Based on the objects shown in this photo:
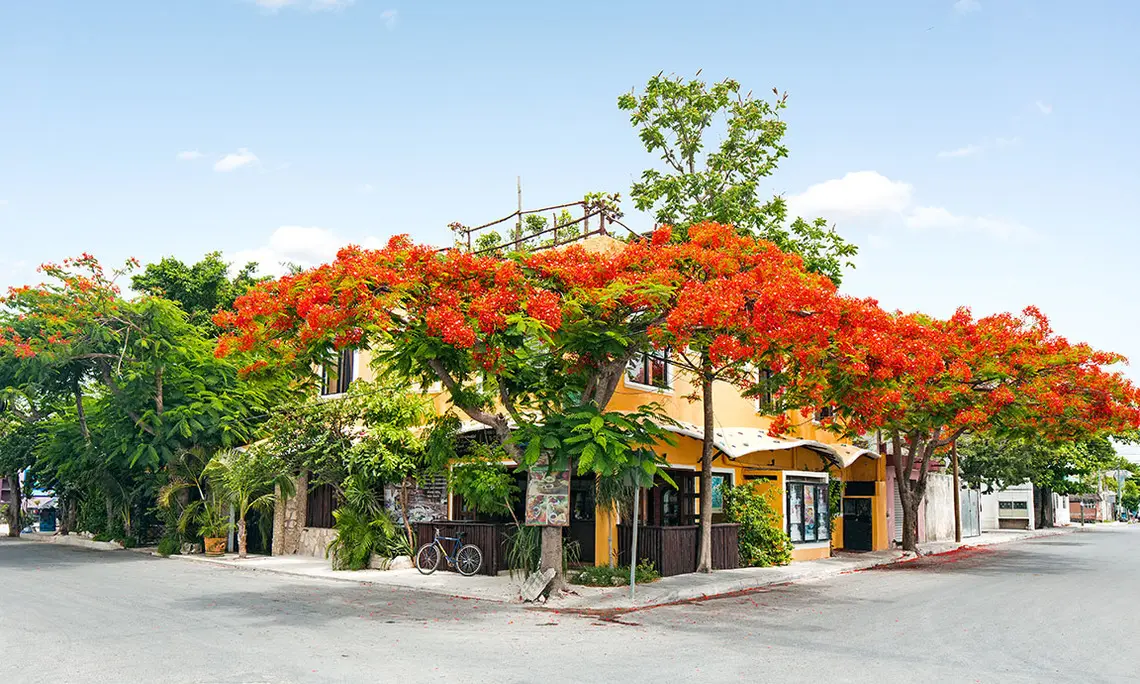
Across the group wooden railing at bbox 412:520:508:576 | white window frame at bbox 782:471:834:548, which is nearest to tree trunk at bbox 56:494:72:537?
wooden railing at bbox 412:520:508:576

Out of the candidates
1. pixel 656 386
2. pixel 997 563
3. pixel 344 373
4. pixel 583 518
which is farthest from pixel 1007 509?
pixel 344 373

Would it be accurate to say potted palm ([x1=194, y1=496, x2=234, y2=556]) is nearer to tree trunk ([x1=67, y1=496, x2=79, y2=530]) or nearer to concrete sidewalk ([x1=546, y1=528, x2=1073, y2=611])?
tree trunk ([x1=67, y1=496, x2=79, y2=530])

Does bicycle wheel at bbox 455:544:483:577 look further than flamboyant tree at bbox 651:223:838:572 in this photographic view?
Yes

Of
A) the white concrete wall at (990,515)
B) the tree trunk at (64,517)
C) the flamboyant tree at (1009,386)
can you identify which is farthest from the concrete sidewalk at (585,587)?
the white concrete wall at (990,515)

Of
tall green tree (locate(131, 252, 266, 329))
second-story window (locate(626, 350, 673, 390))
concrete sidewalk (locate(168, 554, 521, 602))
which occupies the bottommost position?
concrete sidewalk (locate(168, 554, 521, 602))

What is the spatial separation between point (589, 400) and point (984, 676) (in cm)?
793

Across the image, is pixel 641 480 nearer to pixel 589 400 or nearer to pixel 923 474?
pixel 589 400

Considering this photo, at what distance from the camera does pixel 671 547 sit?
60.3 ft

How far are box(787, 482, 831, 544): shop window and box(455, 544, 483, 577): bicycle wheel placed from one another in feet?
28.8

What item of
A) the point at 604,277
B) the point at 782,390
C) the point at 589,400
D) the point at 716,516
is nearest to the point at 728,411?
the point at 716,516

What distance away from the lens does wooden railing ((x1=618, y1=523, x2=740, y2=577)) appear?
59.3 ft

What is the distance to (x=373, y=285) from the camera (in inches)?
529

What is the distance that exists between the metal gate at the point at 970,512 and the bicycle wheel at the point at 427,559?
2641 cm

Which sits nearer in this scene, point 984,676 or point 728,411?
point 984,676
